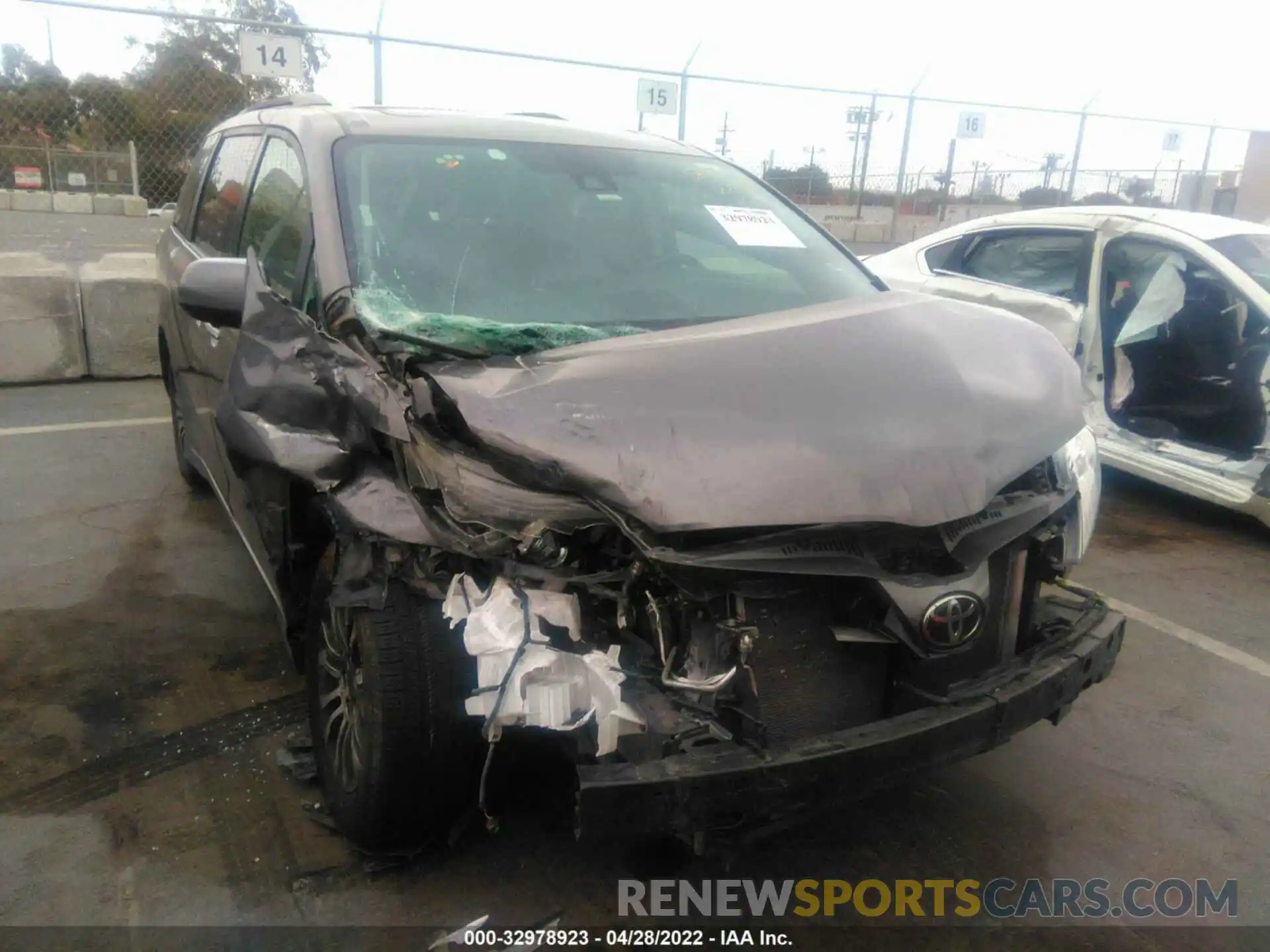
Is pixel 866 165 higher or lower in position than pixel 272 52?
lower

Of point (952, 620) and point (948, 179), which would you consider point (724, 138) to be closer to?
point (948, 179)

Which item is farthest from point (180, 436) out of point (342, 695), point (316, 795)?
point (342, 695)

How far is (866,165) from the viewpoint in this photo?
42.5 ft

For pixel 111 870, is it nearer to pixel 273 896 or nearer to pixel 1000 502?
pixel 273 896

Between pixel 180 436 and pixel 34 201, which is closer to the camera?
pixel 180 436

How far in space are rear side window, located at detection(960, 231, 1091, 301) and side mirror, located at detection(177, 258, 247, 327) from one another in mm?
4699

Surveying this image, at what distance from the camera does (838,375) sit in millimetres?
2318

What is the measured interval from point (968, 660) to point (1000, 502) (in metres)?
0.39

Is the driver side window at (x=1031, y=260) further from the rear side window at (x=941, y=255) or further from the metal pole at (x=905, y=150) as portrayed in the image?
the metal pole at (x=905, y=150)

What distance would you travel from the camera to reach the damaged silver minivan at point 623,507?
6.56 feet

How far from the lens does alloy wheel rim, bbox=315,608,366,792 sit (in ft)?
8.00

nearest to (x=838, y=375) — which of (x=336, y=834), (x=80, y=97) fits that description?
(x=336, y=834)

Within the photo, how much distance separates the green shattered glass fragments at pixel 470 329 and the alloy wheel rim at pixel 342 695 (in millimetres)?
731

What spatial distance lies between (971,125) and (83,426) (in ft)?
36.3
